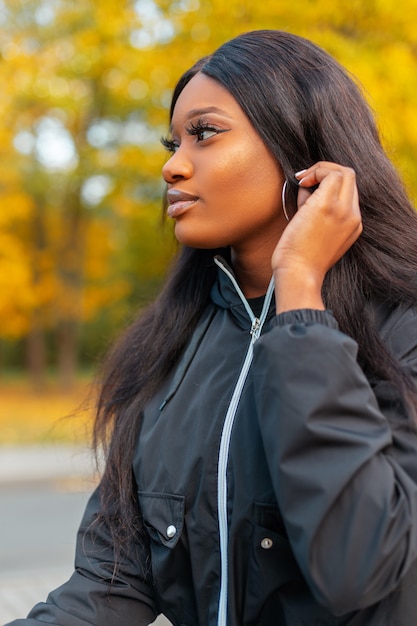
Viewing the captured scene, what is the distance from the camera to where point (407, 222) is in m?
1.54

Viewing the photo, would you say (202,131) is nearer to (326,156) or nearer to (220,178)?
(220,178)

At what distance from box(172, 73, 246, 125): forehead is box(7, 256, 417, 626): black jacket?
327 mm

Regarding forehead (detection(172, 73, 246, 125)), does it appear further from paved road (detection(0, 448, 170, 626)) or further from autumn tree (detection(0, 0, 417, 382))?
paved road (detection(0, 448, 170, 626))

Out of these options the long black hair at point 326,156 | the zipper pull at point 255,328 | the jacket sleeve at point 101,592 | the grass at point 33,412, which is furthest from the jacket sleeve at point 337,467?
the grass at point 33,412

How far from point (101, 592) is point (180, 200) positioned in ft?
2.37

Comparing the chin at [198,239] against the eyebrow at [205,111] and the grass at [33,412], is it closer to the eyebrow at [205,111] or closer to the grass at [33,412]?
the eyebrow at [205,111]

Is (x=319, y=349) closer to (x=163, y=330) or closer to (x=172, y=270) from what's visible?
(x=163, y=330)

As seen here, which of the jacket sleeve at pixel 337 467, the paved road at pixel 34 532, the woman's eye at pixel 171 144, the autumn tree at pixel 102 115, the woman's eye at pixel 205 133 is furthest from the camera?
the autumn tree at pixel 102 115

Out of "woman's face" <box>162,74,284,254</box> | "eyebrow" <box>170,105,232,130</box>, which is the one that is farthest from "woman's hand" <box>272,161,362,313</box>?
"eyebrow" <box>170,105,232,130</box>

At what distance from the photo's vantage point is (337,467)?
1.16m

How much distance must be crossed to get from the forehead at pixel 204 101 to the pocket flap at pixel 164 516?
0.67 m

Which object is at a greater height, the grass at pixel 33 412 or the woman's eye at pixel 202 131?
the woman's eye at pixel 202 131

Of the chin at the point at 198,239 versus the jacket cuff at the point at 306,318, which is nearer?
the jacket cuff at the point at 306,318

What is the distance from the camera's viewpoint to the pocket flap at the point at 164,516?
1.47 metres
